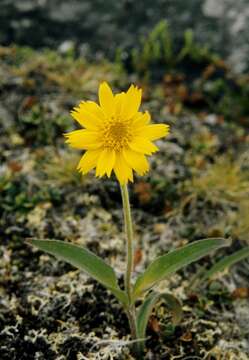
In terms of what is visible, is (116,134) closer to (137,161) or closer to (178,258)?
(137,161)

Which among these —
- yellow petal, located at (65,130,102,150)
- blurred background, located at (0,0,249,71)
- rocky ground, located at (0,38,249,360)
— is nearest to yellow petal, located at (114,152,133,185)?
yellow petal, located at (65,130,102,150)

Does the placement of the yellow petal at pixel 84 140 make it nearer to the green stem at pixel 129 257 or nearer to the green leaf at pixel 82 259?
the green stem at pixel 129 257

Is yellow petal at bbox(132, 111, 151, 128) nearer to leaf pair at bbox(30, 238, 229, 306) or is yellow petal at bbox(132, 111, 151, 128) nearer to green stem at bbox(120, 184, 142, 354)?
green stem at bbox(120, 184, 142, 354)

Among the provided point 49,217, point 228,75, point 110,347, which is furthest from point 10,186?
point 228,75

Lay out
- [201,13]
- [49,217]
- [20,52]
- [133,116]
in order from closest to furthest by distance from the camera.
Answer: [133,116], [49,217], [20,52], [201,13]

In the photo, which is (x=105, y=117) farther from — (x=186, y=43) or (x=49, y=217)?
(x=186, y=43)

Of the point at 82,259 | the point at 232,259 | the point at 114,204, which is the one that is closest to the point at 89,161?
the point at 82,259
